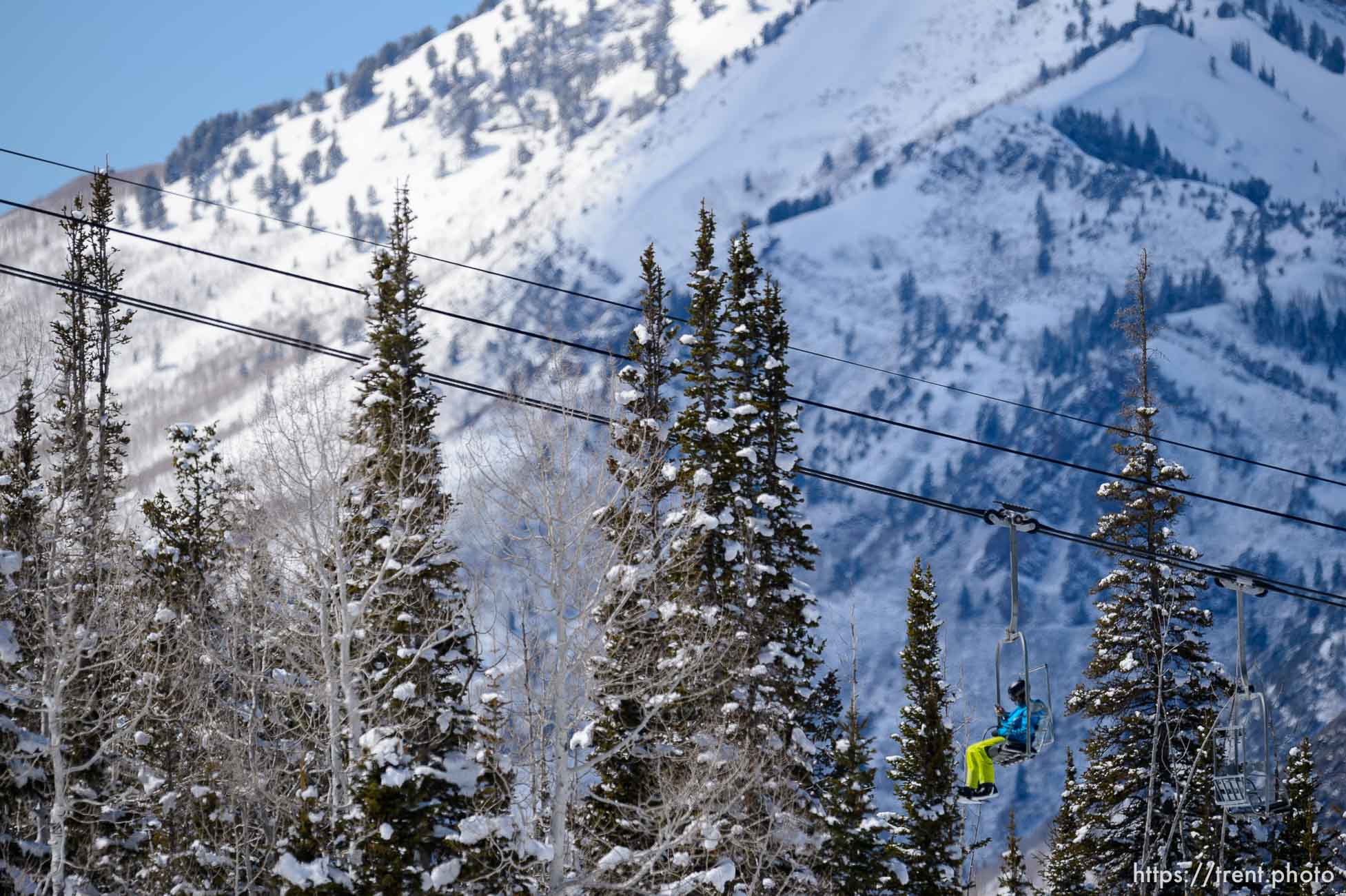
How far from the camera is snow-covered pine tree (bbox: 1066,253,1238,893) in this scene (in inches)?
1459

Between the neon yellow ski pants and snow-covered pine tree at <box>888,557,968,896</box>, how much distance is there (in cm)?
1607

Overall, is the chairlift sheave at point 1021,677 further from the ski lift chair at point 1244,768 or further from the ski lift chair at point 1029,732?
the ski lift chair at point 1244,768

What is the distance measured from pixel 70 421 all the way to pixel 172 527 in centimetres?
396

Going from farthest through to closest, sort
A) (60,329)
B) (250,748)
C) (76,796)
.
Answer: (60,329) → (250,748) → (76,796)

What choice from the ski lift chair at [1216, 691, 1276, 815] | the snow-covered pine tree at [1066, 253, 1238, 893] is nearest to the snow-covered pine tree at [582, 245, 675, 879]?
the ski lift chair at [1216, 691, 1276, 815]

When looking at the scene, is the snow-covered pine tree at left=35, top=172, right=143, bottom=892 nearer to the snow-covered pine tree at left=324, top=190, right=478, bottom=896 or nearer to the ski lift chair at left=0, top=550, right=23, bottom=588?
the ski lift chair at left=0, top=550, right=23, bottom=588

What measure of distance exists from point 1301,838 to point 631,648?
24272mm

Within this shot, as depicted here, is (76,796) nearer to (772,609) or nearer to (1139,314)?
(772,609)

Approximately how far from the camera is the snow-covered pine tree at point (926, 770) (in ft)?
129

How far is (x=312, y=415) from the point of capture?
110 ft

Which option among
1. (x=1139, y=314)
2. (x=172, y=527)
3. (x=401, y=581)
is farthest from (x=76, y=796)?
(x=1139, y=314)

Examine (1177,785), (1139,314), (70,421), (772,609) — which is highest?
(70,421)

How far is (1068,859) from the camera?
4122 cm

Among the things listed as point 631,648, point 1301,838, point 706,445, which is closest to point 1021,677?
point 631,648
